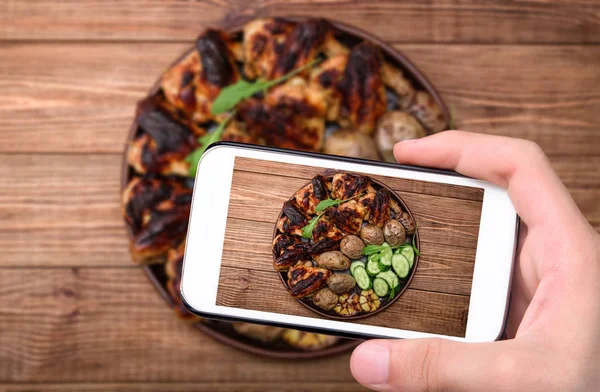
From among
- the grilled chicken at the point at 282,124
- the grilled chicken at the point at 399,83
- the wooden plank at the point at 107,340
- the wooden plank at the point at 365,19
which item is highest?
the wooden plank at the point at 365,19

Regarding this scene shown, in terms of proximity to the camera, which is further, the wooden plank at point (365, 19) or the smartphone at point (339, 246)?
the wooden plank at point (365, 19)

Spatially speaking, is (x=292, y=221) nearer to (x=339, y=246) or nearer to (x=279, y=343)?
(x=339, y=246)

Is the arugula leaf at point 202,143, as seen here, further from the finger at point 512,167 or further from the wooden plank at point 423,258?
the finger at point 512,167

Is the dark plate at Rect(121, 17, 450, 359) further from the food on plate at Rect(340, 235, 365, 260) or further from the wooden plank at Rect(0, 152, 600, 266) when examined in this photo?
the food on plate at Rect(340, 235, 365, 260)

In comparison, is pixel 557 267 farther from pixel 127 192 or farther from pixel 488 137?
pixel 127 192

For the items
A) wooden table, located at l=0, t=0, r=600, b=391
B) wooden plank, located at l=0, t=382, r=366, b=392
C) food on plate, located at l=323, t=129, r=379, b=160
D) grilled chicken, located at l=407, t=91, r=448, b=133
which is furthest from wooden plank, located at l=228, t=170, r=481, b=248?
wooden plank, located at l=0, t=382, r=366, b=392

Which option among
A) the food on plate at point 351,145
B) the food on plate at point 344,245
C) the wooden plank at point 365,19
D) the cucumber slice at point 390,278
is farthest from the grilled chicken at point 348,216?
the wooden plank at point 365,19

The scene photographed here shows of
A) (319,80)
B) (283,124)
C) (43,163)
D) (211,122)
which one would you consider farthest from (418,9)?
(43,163)
